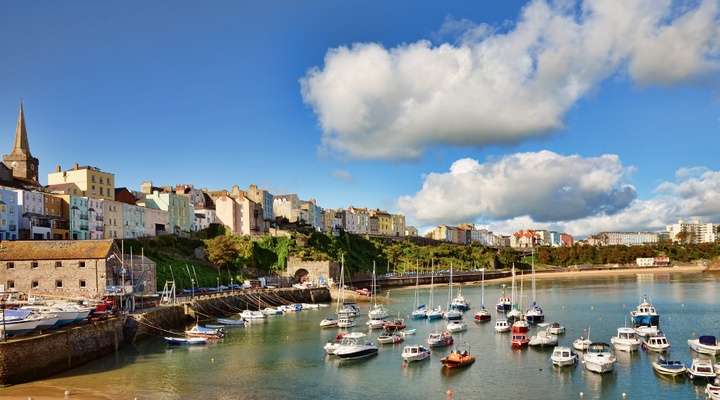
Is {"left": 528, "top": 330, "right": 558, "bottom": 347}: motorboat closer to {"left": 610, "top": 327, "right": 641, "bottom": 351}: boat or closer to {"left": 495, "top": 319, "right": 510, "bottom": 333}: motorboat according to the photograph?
{"left": 610, "top": 327, "right": 641, "bottom": 351}: boat

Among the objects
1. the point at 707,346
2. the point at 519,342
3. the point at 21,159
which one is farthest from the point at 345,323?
the point at 21,159

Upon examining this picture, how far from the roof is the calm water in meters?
12.5

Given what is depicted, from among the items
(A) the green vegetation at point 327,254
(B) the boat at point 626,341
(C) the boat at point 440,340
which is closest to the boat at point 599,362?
(B) the boat at point 626,341

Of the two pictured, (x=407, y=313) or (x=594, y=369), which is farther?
(x=407, y=313)

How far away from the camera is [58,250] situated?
5997 centimetres

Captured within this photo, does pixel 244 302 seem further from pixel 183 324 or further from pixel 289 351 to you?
pixel 289 351

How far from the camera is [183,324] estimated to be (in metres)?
62.2

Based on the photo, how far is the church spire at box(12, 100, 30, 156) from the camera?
96938 mm

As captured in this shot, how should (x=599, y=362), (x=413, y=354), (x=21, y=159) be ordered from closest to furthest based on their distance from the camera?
(x=599, y=362) < (x=413, y=354) < (x=21, y=159)

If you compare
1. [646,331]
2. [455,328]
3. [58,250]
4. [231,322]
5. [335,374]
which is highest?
[58,250]

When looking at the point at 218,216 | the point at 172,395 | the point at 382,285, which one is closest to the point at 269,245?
the point at 218,216

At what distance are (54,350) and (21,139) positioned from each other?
2802 inches

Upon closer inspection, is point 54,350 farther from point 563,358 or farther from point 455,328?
point 455,328

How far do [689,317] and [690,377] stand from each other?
106 ft
